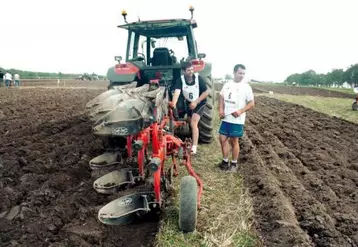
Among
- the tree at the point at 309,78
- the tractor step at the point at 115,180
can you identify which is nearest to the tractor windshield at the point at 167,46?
the tractor step at the point at 115,180

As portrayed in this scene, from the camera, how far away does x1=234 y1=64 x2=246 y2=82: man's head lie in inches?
189

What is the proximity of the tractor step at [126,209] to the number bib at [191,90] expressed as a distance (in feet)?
7.35

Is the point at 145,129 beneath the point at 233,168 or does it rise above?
above

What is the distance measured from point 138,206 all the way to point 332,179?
2787 millimetres

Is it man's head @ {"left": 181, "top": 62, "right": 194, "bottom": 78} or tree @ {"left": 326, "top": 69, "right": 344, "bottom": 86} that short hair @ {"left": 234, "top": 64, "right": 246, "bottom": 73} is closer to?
man's head @ {"left": 181, "top": 62, "right": 194, "bottom": 78}

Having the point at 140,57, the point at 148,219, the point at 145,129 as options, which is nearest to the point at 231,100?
the point at 145,129

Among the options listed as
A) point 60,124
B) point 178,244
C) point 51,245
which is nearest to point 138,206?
point 178,244

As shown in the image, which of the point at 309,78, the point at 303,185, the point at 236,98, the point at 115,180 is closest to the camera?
the point at 115,180

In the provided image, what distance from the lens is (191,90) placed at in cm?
549

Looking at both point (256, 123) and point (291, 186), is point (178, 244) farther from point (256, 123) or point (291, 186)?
point (256, 123)

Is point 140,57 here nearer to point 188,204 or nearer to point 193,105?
point 193,105

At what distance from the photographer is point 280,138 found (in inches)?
296

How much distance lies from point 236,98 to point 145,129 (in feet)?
5.98

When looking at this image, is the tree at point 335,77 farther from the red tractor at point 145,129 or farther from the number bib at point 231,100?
the number bib at point 231,100
